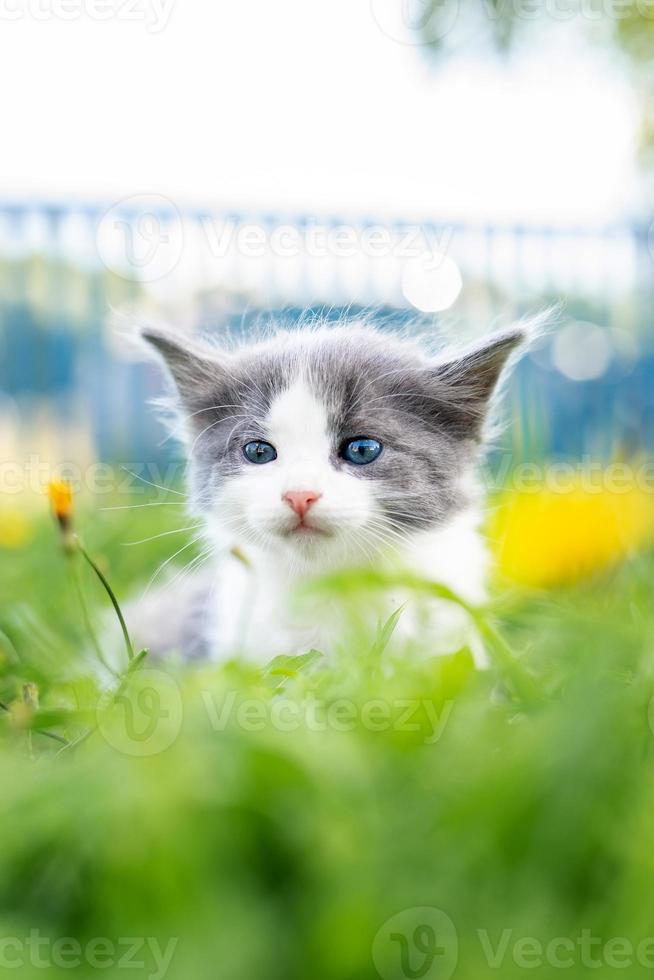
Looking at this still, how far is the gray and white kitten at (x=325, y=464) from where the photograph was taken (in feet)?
4.53

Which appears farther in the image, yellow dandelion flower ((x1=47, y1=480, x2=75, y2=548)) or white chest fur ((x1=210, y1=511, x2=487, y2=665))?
white chest fur ((x1=210, y1=511, x2=487, y2=665))

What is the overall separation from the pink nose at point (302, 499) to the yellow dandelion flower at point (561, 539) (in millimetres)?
407

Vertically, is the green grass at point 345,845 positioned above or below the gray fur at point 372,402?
below

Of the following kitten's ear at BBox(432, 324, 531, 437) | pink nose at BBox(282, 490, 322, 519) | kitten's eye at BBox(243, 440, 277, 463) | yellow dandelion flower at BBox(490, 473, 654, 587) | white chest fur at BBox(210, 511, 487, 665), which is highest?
kitten's ear at BBox(432, 324, 531, 437)

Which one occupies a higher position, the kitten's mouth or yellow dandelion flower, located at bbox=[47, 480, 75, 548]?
yellow dandelion flower, located at bbox=[47, 480, 75, 548]

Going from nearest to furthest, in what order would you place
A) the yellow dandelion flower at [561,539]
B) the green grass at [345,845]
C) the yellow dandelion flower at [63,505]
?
1. the green grass at [345,845]
2. the yellow dandelion flower at [63,505]
3. the yellow dandelion flower at [561,539]

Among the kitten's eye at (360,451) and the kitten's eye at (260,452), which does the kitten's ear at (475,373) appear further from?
the kitten's eye at (260,452)

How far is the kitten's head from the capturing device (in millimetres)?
1380

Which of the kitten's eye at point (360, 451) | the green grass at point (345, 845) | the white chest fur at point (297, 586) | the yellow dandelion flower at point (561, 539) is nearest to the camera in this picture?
the green grass at point (345, 845)

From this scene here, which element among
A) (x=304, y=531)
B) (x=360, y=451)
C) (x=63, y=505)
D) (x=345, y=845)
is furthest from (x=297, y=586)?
(x=345, y=845)

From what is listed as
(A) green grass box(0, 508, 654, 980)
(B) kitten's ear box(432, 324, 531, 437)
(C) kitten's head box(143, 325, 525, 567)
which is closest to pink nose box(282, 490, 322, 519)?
(C) kitten's head box(143, 325, 525, 567)

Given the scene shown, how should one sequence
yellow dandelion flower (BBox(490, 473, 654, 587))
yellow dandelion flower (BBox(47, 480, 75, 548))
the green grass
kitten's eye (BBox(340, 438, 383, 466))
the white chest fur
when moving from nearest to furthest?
the green grass, yellow dandelion flower (BBox(47, 480, 75, 548)), the white chest fur, kitten's eye (BBox(340, 438, 383, 466)), yellow dandelion flower (BBox(490, 473, 654, 587))

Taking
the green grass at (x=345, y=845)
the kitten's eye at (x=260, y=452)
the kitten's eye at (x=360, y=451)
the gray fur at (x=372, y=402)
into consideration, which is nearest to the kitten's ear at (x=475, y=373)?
the gray fur at (x=372, y=402)

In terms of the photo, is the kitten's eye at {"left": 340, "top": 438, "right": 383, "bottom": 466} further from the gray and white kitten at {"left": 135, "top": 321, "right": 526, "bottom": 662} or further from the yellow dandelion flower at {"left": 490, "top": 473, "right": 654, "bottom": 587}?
the yellow dandelion flower at {"left": 490, "top": 473, "right": 654, "bottom": 587}
